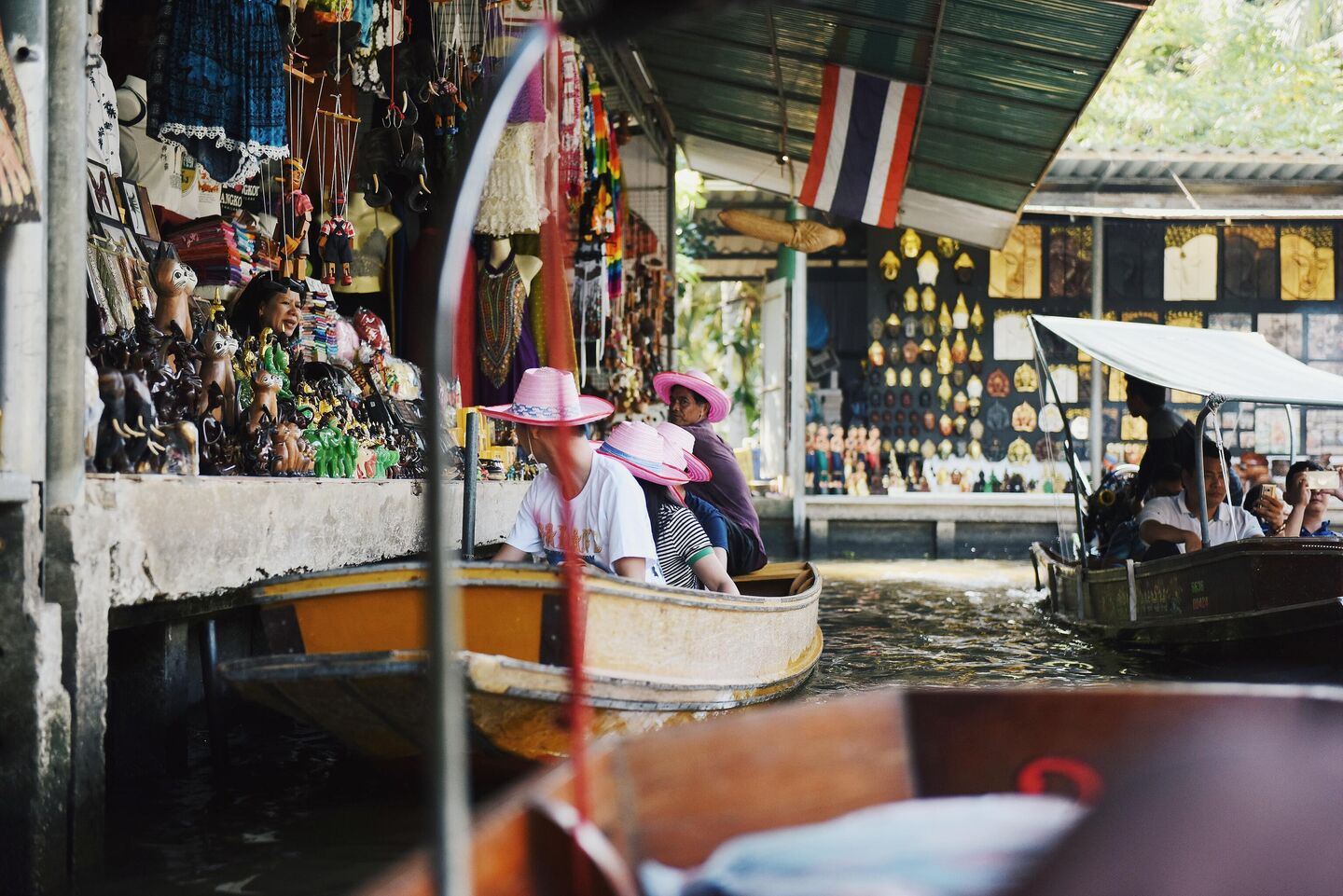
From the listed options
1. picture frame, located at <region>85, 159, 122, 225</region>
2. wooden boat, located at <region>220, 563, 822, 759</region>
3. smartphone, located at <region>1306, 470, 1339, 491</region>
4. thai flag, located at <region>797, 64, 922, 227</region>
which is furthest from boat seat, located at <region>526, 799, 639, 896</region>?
thai flag, located at <region>797, 64, 922, 227</region>

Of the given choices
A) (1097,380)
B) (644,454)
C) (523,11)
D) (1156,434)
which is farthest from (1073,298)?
(644,454)

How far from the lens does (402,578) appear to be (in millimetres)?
4129

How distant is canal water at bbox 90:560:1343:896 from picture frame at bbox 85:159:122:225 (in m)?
2.15

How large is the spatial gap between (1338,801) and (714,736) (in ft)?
3.41

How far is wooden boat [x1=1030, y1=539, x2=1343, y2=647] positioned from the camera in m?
6.57

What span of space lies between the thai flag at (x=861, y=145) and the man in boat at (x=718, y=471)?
3.33 meters

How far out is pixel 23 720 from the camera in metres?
3.42

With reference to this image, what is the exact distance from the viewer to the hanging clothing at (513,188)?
7.05m

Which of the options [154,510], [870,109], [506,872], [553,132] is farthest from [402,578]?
[870,109]

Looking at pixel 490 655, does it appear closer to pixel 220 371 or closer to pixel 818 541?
pixel 220 371

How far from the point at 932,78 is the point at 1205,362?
2.78 meters

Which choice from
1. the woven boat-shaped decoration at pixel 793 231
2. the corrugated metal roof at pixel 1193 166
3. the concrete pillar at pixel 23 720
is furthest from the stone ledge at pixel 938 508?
the concrete pillar at pixel 23 720

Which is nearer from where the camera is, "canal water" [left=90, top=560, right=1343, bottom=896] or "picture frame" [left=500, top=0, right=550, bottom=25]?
"canal water" [left=90, top=560, right=1343, bottom=896]

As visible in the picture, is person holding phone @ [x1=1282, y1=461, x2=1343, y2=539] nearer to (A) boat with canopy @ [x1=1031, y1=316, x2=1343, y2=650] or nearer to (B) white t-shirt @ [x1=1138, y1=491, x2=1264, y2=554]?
(B) white t-shirt @ [x1=1138, y1=491, x2=1264, y2=554]
